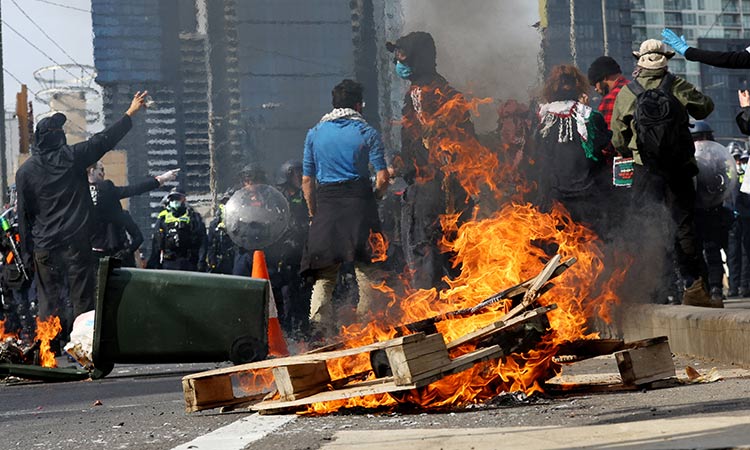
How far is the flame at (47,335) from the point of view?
11250 millimetres

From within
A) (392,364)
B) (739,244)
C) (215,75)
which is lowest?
(392,364)

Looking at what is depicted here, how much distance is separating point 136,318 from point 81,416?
1.84 ft

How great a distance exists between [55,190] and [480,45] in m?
4.05

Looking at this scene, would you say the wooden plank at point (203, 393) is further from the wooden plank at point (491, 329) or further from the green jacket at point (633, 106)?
the green jacket at point (633, 106)

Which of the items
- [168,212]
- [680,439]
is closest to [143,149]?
[168,212]

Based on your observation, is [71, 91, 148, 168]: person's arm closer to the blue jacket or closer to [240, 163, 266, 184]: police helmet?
the blue jacket

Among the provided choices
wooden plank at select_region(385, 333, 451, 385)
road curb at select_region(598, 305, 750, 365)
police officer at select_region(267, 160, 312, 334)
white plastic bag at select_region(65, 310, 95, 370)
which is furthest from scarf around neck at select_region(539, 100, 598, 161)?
police officer at select_region(267, 160, 312, 334)

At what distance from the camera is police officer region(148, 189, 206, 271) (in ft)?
57.8

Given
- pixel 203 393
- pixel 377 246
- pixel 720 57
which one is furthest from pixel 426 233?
pixel 203 393

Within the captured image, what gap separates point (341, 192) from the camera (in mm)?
9711

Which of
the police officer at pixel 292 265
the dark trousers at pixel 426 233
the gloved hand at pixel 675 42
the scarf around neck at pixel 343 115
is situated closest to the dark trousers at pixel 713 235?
the police officer at pixel 292 265

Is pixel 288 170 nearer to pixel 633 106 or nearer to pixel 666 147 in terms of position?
pixel 633 106

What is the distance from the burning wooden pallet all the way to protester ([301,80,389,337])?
8.76 ft

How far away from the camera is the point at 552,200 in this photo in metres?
10.7
